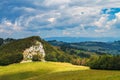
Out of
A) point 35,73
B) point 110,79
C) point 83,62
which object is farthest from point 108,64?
point 83,62

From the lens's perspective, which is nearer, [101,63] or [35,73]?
[101,63]

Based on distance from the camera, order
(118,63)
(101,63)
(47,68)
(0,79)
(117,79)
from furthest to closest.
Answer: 1. (47,68)
2. (0,79)
3. (101,63)
4. (118,63)
5. (117,79)

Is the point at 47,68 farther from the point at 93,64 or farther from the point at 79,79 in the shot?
the point at 79,79

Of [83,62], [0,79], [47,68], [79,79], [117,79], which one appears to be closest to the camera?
[117,79]

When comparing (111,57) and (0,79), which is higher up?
(111,57)

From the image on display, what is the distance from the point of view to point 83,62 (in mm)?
189500

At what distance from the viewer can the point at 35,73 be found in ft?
400

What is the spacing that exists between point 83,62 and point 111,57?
85806 millimetres

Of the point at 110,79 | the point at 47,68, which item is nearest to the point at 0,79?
the point at 47,68

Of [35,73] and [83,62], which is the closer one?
[35,73]

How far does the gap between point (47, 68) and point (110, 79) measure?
82.7 metres

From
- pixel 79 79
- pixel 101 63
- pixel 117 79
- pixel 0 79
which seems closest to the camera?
pixel 117 79

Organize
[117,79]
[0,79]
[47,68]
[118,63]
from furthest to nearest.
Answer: [47,68] < [0,79] < [118,63] < [117,79]

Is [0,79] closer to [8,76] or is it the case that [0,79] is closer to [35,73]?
[8,76]
